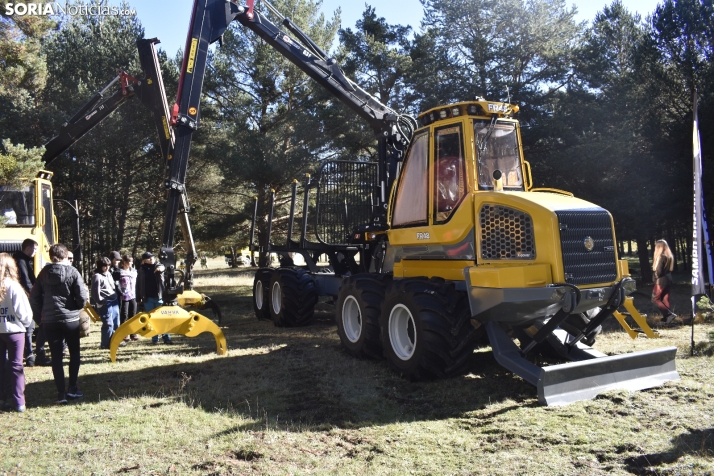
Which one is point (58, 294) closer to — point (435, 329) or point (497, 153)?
point (435, 329)

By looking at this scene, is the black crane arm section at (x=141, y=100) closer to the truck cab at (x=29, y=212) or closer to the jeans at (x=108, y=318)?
the truck cab at (x=29, y=212)

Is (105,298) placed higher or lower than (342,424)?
higher

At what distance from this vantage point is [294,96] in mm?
22031

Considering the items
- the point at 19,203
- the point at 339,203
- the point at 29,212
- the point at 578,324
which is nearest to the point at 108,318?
the point at 29,212

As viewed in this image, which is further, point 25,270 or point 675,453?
point 25,270

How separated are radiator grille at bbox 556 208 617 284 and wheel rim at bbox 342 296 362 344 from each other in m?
3.27

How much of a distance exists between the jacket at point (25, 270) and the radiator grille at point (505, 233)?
6.20 metres

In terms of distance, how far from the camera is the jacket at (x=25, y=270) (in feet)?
26.4

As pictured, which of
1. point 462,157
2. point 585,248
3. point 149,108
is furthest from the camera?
point 149,108

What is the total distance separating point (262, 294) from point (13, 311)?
7366mm

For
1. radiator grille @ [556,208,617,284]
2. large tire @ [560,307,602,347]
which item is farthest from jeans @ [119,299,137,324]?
radiator grille @ [556,208,617,284]

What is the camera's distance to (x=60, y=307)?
5953 mm

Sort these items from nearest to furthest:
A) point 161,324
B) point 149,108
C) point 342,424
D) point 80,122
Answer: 1. point 342,424
2. point 161,324
3. point 149,108
4. point 80,122

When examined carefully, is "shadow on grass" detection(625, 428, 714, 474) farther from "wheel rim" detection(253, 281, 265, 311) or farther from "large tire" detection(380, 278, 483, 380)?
"wheel rim" detection(253, 281, 265, 311)
